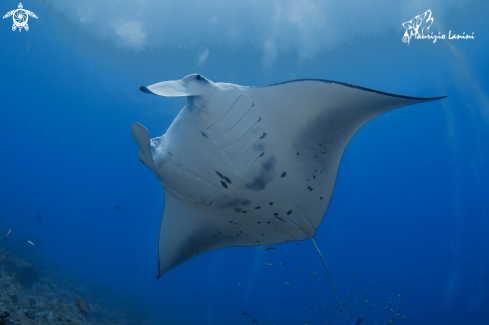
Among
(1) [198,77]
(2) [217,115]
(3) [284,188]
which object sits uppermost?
(1) [198,77]

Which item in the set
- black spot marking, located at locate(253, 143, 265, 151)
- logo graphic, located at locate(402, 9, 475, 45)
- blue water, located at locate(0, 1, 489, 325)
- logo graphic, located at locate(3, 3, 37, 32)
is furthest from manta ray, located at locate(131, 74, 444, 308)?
logo graphic, located at locate(3, 3, 37, 32)

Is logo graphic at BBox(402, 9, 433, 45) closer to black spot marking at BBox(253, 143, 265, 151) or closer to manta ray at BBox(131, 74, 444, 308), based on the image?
manta ray at BBox(131, 74, 444, 308)

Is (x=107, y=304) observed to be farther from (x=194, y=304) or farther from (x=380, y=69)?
(x=380, y=69)

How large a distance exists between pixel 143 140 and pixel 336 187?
2081cm

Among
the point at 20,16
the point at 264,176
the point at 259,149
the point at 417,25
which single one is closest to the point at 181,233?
the point at 264,176

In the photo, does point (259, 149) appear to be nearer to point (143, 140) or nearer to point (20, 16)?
point (143, 140)

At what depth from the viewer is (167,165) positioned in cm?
240

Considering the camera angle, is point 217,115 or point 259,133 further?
point 259,133

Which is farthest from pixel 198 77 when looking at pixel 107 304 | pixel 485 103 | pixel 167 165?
pixel 107 304

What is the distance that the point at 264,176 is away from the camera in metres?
2.43

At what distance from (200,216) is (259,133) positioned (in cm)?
118

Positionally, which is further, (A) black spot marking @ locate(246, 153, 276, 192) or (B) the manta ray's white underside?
(A) black spot marking @ locate(246, 153, 276, 192)

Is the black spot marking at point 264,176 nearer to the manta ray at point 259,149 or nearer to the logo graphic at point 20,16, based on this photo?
the manta ray at point 259,149

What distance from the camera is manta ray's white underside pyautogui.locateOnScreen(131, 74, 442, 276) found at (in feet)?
6.89
